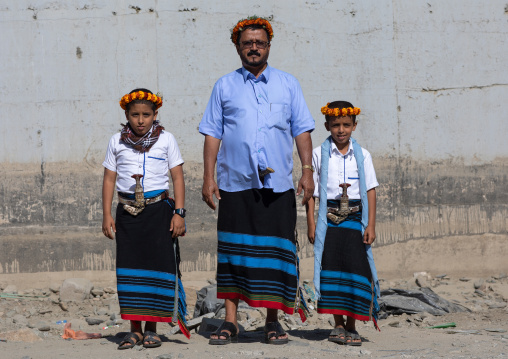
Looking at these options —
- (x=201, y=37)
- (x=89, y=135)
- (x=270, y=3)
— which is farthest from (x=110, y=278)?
(x=270, y=3)

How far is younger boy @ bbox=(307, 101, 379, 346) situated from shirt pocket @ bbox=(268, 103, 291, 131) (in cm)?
36

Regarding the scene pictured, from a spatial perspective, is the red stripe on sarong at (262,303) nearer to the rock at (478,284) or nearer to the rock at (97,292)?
the rock at (97,292)

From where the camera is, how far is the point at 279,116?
16.3ft

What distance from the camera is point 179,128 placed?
7.63m

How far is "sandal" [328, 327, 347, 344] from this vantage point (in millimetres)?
5113

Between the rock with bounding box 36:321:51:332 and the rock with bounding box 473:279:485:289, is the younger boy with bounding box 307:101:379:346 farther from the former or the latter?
the rock with bounding box 473:279:485:289

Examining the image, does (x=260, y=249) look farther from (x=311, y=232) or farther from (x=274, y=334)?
(x=274, y=334)

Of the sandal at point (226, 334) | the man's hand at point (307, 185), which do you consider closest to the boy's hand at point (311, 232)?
the man's hand at point (307, 185)

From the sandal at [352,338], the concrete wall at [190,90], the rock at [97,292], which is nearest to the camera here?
the sandal at [352,338]

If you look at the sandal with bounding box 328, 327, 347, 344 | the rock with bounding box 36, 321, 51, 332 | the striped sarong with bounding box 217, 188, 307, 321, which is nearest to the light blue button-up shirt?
the striped sarong with bounding box 217, 188, 307, 321

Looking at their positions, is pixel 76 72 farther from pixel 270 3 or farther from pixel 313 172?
pixel 313 172

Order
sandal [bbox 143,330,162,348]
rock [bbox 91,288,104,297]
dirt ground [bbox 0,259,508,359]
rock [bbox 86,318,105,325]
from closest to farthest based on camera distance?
dirt ground [bbox 0,259,508,359], sandal [bbox 143,330,162,348], rock [bbox 86,318,105,325], rock [bbox 91,288,104,297]

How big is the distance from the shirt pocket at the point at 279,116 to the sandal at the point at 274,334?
1308 millimetres

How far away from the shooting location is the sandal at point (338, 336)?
5113 millimetres
